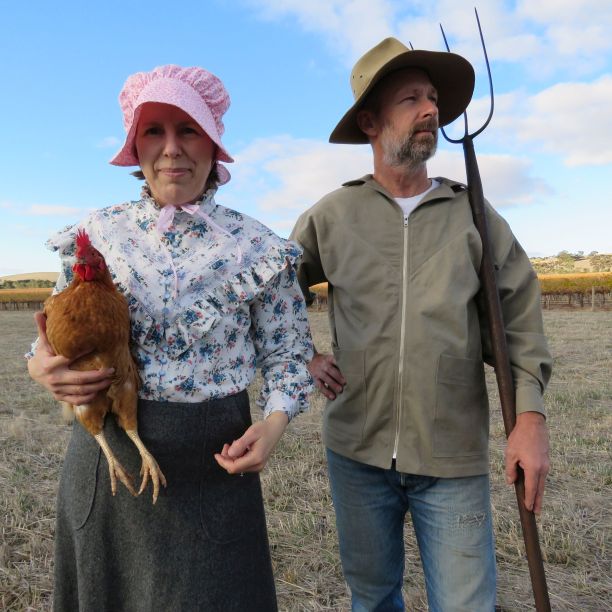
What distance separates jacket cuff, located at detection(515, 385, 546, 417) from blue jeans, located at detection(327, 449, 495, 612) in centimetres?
32

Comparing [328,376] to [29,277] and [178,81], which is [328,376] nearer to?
[178,81]

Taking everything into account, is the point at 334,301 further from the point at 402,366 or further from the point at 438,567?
the point at 438,567

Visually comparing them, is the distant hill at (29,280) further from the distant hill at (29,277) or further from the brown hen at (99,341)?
the brown hen at (99,341)

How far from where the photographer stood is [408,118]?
2.13 metres

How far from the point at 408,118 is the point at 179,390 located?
1.40 m

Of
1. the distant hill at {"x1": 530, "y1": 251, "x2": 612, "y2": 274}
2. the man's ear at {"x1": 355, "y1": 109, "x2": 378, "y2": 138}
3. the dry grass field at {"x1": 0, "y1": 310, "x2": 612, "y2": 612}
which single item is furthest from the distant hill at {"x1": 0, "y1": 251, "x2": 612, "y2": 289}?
the man's ear at {"x1": 355, "y1": 109, "x2": 378, "y2": 138}

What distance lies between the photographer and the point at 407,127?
2.12m

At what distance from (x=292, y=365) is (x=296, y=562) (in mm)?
2099

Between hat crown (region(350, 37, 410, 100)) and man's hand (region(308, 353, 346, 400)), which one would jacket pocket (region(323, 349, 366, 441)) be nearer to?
man's hand (region(308, 353, 346, 400))

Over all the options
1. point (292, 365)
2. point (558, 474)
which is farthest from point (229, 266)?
point (558, 474)

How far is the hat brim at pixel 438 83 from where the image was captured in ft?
7.09

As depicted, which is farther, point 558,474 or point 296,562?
point 558,474

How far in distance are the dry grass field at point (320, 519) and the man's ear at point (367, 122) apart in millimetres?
2437

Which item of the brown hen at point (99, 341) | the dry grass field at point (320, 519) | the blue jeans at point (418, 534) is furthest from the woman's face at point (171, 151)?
the dry grass field at point (320, 519)
